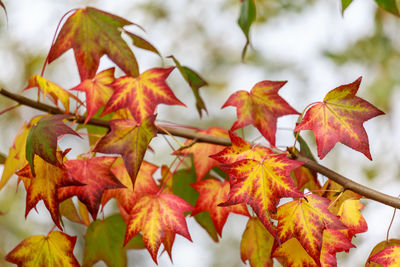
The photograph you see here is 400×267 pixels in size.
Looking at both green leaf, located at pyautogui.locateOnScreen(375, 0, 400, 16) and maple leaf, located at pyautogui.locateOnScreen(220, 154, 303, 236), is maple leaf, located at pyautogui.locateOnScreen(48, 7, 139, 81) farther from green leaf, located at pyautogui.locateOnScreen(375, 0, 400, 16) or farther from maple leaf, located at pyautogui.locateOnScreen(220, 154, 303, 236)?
green leaf, located at pyautogui.locateOnScreen(375, 0, 400, 16)

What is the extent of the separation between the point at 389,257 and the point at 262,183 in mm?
213

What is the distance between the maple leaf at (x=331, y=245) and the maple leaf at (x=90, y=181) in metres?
0.33

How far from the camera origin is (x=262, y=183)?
664 millimetres

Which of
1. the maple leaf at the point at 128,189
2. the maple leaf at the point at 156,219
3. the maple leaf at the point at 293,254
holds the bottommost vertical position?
the maple leaf at the point at 293,254

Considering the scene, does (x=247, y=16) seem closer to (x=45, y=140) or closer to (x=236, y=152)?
(x=236, y=152)

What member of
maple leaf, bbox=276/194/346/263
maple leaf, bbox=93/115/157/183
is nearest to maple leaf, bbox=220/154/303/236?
maple leaf, bbox=276/194/346/263

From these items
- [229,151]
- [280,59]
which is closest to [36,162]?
[229,151]

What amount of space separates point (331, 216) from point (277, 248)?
10cm

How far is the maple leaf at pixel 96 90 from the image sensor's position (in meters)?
0.85

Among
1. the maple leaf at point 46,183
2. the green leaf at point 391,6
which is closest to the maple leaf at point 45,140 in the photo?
the maple leaf at point 46,183

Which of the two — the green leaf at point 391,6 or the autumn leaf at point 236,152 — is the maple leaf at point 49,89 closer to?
the autumn leaf at point 236,152

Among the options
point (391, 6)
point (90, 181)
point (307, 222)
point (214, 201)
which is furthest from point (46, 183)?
point (391, 6)

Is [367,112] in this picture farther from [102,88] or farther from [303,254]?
[102,88]

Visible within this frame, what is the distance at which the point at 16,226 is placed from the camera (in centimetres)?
386
